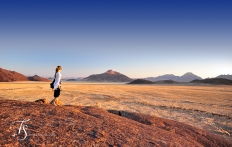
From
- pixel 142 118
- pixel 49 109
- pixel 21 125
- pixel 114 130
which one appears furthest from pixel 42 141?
pixel 142 118

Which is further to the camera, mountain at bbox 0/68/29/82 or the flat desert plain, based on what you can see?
mountain at bbox 0/68/29/82

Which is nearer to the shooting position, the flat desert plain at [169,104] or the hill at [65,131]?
the hill at [65,131]

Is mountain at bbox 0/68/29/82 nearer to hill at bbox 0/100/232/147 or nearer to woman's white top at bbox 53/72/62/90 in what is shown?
woman's white top at bbox 53/72/62/90

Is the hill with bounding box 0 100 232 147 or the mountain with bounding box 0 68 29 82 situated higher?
the mountain with bounding box 0 68 29 82

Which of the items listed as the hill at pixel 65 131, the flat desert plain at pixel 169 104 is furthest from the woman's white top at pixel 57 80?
the flat desert plain at pixel 169 104

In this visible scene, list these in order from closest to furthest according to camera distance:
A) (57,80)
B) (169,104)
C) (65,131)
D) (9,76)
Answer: (65,131) < (57,80) < (169,104) < (9,76)

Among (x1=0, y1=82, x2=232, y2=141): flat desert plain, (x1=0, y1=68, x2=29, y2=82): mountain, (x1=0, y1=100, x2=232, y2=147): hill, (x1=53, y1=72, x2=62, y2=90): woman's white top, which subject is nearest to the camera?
(x1=0, y1=100, x2=232, y2=147): hill

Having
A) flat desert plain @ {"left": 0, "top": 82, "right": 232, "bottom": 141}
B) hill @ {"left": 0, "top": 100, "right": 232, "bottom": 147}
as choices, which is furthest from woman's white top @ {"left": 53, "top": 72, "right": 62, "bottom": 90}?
flat desert plain @ {"left": 0, "top": 82, "right": 232, "bottom": 141}

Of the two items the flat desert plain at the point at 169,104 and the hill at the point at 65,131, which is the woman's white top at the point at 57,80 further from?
the flat desert plain at the point at 169,104

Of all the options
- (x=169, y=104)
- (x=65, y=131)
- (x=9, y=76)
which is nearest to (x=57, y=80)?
(x=65, y=131)

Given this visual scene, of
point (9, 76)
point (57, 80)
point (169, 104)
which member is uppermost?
point (9, 76)

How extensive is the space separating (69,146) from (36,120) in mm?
1357

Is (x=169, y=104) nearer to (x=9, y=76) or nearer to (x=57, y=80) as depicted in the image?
Result: (x=57, y=80)

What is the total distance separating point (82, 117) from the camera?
4.98 meters
